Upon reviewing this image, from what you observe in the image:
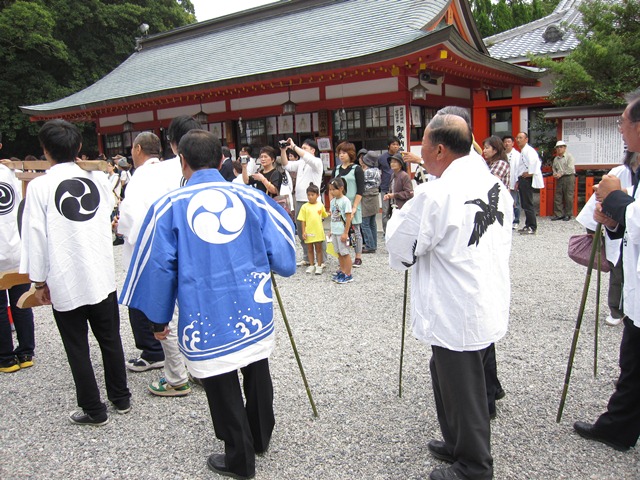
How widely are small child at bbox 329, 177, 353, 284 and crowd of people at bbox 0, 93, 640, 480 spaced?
2.76 metres

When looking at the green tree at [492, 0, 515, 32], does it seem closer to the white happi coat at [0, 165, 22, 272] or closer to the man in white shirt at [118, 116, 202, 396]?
the man in white shirt at [118, 116, 202, 396]

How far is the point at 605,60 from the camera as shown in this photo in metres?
8.98

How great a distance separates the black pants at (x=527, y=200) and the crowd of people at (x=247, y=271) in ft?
A: 17.5

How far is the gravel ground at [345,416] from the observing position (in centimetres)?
245

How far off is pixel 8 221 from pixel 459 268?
3.49m

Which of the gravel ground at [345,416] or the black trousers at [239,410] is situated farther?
the gravel ground at [345,416]

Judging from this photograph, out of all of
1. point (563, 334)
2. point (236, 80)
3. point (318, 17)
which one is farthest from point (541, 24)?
point (563, 334)

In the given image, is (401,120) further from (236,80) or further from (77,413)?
(77,413)

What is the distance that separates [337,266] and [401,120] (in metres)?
4.42

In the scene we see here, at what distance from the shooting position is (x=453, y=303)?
2.07 meters

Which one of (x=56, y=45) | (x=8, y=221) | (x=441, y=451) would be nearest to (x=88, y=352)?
(x=8, y=221)

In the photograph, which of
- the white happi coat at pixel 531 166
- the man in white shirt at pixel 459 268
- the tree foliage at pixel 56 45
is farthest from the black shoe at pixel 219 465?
the tree foliage at pixel 56 45

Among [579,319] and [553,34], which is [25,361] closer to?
[579,319]

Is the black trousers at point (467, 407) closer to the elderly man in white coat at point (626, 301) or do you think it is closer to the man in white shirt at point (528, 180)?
the elderly man in white coat at point (626, 301)
